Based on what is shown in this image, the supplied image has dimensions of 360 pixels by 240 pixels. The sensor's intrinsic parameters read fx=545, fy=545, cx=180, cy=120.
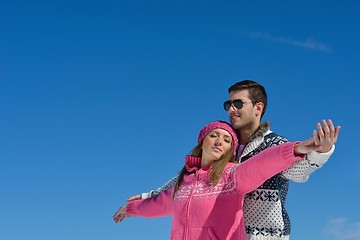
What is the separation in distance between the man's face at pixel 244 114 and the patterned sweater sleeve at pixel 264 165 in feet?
2.67

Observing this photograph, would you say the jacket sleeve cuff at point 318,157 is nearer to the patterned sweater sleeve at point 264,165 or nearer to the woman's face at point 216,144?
the patterned sweater sleeve at point 264,165

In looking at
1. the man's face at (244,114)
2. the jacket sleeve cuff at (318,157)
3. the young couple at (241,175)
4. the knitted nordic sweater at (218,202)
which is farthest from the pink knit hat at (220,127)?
the jacket sleeve cuff at (318,157)

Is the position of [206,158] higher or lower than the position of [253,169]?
higher

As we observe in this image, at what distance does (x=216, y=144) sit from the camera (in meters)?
7.16

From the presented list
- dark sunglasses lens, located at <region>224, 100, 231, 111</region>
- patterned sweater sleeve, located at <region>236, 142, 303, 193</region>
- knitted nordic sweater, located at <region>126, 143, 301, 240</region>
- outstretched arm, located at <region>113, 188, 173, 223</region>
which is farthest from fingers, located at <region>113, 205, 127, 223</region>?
patterned sweater sleeve, located at <region>236, 142, 303, 193</region>

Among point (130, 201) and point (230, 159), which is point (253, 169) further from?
point (130, 201)

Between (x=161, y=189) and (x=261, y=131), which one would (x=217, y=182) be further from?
(x=161, y=189)

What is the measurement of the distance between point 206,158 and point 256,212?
102cm

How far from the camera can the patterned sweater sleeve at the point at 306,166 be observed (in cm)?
580

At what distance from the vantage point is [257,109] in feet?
24.4

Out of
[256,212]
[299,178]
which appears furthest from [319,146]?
[256,212]

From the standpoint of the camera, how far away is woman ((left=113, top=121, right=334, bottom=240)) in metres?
6.23

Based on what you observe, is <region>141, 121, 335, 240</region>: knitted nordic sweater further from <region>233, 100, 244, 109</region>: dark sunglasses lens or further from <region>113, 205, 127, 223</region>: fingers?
<region>113, 205, 127, 223</region>: fingers

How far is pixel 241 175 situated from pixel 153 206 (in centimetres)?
210
